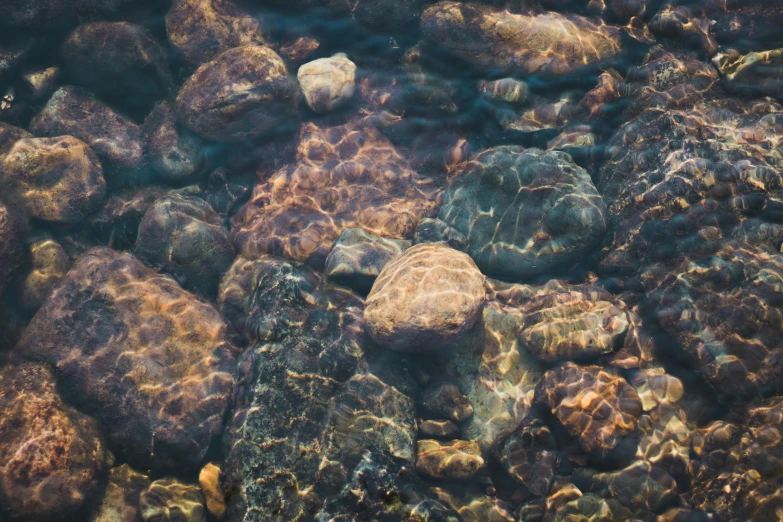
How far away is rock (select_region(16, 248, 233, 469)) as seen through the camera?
581 cm

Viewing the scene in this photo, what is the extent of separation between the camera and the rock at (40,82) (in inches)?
310

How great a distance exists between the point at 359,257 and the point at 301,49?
4.31 m

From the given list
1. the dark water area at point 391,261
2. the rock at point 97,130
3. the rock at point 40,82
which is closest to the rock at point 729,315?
the dark water area at point 391,261

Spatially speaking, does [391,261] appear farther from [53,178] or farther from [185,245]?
[53,178]

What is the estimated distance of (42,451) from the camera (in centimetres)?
518

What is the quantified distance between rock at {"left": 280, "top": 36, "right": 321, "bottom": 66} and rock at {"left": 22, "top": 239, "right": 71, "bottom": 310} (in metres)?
5.09

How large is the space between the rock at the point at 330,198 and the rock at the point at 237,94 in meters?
0.77

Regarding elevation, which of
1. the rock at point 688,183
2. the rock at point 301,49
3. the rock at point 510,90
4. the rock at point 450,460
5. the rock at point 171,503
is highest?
the rock at point 301,49

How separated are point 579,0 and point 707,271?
5152 millimetres

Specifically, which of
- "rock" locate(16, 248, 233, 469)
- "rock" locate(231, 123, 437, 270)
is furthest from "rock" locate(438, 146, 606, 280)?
"rock" locate(16, 248, 233, 469)

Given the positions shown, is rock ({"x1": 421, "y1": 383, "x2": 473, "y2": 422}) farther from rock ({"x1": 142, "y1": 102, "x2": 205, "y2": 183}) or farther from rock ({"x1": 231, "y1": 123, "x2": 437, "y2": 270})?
rock ({"x1": 142, "y1": 102, "x2": 205, "y2": 183})

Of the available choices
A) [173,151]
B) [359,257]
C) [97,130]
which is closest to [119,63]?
[97,130]

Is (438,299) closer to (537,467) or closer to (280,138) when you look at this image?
(537,467)

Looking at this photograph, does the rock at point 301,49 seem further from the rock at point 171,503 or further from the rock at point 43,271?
the rock at point 171,503
